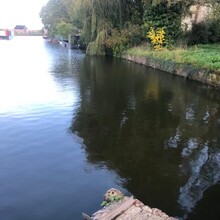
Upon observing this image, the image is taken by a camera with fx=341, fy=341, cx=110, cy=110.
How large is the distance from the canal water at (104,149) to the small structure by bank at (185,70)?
124 cm

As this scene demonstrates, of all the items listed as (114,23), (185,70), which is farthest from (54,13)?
(185,70)

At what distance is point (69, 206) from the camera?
673 centimetres

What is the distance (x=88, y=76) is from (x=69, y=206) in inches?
655

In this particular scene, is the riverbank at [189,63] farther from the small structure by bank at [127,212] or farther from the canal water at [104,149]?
the small structure by bank at [127,212]

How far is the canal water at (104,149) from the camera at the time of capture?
22.9 feet

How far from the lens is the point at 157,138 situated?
10.7m

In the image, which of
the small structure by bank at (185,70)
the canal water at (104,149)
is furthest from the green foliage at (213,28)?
the canal water at (104,149)

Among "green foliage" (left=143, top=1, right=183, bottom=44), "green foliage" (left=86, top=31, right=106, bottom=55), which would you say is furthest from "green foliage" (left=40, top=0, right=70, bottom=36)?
"green foliage" (left=143, top=1, right=183, bottom=44)

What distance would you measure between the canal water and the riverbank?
161 cm

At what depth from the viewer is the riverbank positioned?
1980 centimetres

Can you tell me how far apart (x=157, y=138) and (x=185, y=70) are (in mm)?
12795

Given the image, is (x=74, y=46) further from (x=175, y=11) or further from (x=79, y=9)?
(x=175, y=11)

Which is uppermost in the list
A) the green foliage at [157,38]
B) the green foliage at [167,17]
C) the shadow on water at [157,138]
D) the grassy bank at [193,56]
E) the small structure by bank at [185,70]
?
the green foliage at [167,17]

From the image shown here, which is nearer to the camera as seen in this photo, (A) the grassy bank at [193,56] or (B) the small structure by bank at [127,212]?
(B) the small structure by bank at [127,212]
